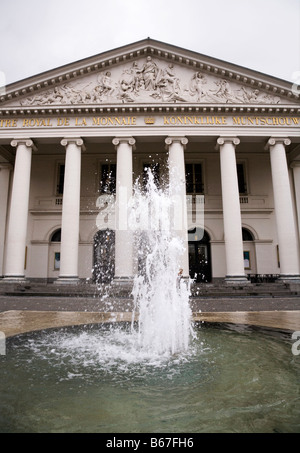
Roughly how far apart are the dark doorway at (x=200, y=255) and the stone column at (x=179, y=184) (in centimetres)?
452

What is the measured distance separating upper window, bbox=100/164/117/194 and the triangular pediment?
16.2 ft

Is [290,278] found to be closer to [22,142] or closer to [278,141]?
[278,141]

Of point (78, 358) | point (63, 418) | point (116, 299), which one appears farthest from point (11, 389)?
point (116, 299)

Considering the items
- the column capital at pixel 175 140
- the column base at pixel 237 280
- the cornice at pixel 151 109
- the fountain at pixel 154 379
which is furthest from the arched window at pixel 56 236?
the fountain at pixel 154 379

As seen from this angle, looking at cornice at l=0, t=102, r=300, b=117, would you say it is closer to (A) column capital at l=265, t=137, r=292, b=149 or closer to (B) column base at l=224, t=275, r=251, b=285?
(A) column capital at l=265, t=137, r=292, b=149

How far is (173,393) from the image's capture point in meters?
2.70

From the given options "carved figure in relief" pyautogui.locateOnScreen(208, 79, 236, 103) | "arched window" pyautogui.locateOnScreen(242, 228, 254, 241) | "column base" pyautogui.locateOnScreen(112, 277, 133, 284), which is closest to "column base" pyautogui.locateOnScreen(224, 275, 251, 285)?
"column base" pyautogui.locateOnScreen(112, 277, 133, 284)

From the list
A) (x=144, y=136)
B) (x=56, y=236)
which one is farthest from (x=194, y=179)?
(x=56, y=236)

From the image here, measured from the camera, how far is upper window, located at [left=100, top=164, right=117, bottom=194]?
20.1 metres

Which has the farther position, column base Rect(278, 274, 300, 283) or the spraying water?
column base Rect(278, 274, 300, 283)

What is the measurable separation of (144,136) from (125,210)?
14.6ft

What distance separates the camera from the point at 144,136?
16484mm

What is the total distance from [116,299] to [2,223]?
11.3 meters

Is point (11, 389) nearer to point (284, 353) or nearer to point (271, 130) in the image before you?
point (284, 353)
